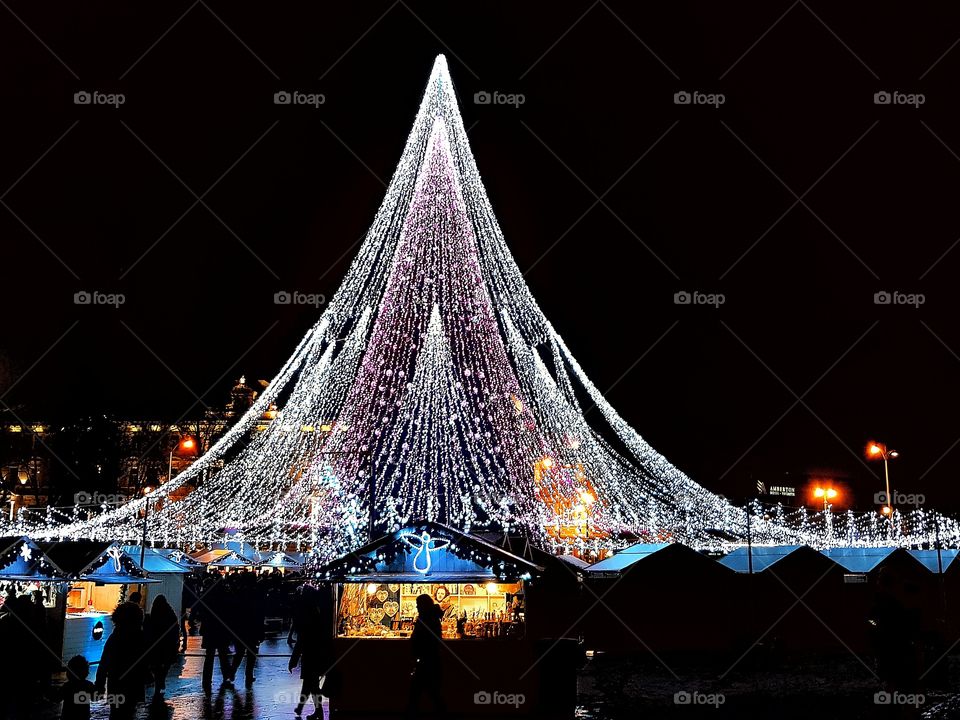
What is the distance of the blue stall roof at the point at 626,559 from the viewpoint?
61.5ft

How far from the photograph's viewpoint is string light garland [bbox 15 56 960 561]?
18.0m

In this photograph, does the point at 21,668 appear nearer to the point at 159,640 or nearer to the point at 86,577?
the point at 159,640

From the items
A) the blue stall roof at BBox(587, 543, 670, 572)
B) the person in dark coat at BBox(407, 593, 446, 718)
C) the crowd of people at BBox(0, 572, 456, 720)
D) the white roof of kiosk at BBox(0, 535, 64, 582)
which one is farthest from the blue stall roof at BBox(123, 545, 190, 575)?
the person in dark coat at BBox(407, 593, 446, 718)

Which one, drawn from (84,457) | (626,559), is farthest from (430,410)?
(84,457)

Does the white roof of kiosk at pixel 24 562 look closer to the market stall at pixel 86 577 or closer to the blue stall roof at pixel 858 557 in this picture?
the market stall at pixel 86 577

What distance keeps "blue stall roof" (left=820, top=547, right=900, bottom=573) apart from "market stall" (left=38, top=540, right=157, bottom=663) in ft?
49.1

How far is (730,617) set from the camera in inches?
753

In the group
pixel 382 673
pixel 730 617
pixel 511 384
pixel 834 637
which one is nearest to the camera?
pixel 382 673

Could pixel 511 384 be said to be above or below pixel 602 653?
above

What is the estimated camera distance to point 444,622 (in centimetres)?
1242

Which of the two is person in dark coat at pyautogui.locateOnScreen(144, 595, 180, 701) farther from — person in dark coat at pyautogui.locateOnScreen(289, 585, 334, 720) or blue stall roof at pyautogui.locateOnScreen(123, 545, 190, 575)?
blue stall roof at pyautogui.locateOnScreen(123, 545, 190, 575)

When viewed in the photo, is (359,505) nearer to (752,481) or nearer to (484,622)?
(484,622)

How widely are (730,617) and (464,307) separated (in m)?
8.81

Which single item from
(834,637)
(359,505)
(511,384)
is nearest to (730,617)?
(834,637)
